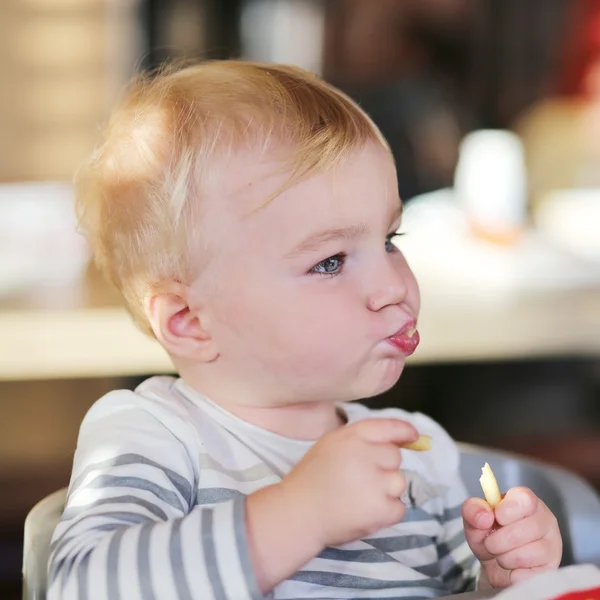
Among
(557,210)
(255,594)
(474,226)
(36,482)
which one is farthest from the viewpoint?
(557,210)

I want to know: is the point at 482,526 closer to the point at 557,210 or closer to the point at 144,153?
the point at 144,153

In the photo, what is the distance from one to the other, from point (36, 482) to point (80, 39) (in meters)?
0.94

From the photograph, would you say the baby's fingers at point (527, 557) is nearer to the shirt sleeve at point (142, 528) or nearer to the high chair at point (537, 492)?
the high chair at point (537, 492)

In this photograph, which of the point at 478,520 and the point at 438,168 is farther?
the point at 438,168

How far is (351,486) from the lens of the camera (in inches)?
19.3

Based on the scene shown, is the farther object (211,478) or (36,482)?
(36,482)

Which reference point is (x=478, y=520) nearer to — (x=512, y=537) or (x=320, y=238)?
(x=512, y=537)

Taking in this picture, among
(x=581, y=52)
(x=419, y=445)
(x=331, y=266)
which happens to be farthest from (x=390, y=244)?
(x=581, y=52)

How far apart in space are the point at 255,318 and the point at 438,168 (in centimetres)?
153

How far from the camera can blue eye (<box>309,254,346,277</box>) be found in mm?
595

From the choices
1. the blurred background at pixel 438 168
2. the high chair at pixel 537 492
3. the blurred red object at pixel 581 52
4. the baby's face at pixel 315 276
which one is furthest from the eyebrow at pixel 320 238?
the blurred red object at pixel 581 52

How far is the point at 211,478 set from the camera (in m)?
0.60

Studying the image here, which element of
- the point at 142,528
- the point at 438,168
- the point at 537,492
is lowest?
the point at 438,168

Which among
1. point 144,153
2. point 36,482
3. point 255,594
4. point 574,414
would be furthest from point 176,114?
point 574,414
